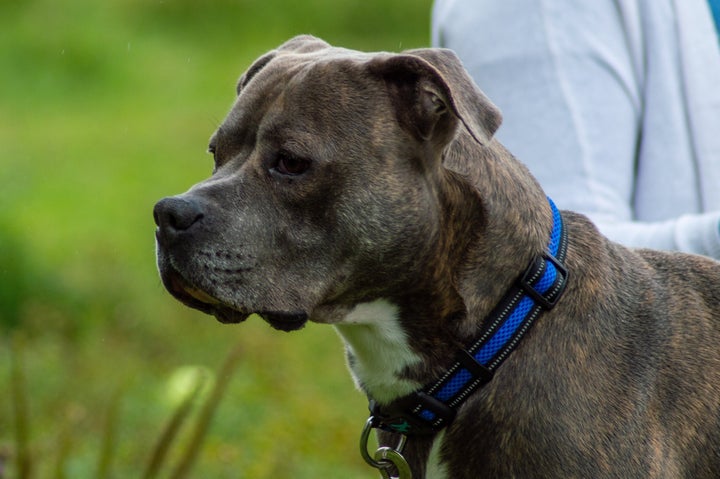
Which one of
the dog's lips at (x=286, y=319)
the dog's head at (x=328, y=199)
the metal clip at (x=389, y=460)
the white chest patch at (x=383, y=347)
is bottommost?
the metal clip at (x=389, y=460)

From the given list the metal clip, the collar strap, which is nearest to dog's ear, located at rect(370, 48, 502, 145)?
the collar strap

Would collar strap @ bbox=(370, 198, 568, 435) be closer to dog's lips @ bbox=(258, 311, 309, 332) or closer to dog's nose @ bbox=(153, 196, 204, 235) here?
dog's lips @ bbox=(258, 311, 309, 332)

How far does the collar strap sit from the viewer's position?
2699mm

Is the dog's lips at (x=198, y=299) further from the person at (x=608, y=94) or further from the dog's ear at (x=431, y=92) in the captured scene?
the person at (x=608, y=94)

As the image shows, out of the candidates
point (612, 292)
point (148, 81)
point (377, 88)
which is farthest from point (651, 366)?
point (148, 81)

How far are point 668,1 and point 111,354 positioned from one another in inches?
149

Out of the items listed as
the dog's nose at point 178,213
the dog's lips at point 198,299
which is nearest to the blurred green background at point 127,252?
the dog's lips at point 198,299

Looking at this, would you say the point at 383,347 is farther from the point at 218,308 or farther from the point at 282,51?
the point at 282,51

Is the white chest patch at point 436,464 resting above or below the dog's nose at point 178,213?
below

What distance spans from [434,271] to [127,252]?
5901mm

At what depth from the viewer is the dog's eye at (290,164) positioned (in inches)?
107

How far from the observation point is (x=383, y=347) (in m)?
2.85

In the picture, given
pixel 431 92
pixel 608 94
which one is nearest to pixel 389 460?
pixel 431 92

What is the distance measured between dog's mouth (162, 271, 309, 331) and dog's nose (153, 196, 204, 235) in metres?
0.12
